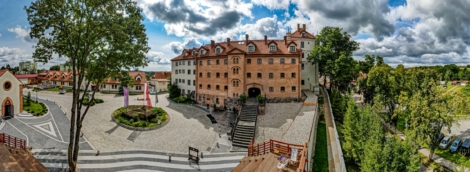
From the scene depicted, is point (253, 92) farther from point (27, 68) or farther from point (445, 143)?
point (27, 68)

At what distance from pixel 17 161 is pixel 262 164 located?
1414 cm

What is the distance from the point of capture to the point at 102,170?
596 inches

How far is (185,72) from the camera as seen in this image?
41.2m

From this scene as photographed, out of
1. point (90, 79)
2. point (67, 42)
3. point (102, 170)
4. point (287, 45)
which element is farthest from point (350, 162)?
point (67, 42)

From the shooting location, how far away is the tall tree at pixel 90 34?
1214 cm

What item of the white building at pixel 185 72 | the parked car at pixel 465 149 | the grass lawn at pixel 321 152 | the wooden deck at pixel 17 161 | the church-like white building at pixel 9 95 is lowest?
the parked car at pixel 465 149

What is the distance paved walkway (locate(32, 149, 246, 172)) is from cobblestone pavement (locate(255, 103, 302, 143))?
13.4 ft

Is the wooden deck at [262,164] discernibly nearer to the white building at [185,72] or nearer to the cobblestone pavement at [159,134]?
the cobblestone pavement at [159,134]

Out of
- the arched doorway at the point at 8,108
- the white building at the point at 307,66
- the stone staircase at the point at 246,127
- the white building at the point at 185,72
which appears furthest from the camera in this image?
the white building at the point at 185,72

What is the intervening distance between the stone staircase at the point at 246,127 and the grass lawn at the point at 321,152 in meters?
5.83

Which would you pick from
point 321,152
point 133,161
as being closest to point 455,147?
point 321,152

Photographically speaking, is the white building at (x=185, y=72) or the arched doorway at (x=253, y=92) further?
the white building at (x=185, y=72)

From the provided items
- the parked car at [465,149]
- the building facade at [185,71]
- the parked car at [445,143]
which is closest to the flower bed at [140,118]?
the building facade at [185,71]

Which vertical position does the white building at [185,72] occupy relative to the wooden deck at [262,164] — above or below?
above
